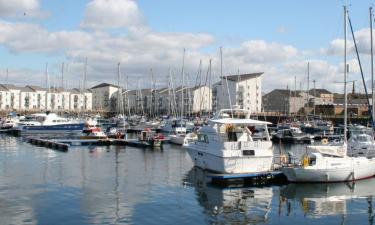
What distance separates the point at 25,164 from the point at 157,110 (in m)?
152

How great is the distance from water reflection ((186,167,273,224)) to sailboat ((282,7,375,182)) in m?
2.67

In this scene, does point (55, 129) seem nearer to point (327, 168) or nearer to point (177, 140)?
point (177, 140)

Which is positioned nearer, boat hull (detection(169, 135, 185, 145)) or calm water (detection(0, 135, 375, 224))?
calm water (detection(0, 135, 375, 224))

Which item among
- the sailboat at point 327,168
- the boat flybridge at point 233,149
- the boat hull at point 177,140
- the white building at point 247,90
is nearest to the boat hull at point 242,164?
the boat flybridge at point 233,149

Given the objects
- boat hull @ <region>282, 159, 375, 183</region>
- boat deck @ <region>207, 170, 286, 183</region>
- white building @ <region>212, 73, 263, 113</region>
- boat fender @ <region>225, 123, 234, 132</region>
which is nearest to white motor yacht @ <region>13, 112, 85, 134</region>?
boat fender @ <region>225, 123, 234, 132</region>

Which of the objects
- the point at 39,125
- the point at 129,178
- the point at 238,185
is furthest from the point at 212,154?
the point at 39,125

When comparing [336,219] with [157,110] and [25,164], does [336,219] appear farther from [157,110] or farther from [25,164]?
[157,110]

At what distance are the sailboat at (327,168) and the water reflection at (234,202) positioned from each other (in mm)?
2672

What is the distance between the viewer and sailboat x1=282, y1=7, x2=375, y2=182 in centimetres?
3447

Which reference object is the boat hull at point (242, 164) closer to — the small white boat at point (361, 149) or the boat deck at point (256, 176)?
the boat deck at point (256, 176)

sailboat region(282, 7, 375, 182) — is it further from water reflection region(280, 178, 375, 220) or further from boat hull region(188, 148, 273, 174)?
boat hull region(188, 148, 273, 174)

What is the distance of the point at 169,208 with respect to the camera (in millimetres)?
26719

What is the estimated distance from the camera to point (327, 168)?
34.8 meters

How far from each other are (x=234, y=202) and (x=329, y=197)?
21.8 ft
